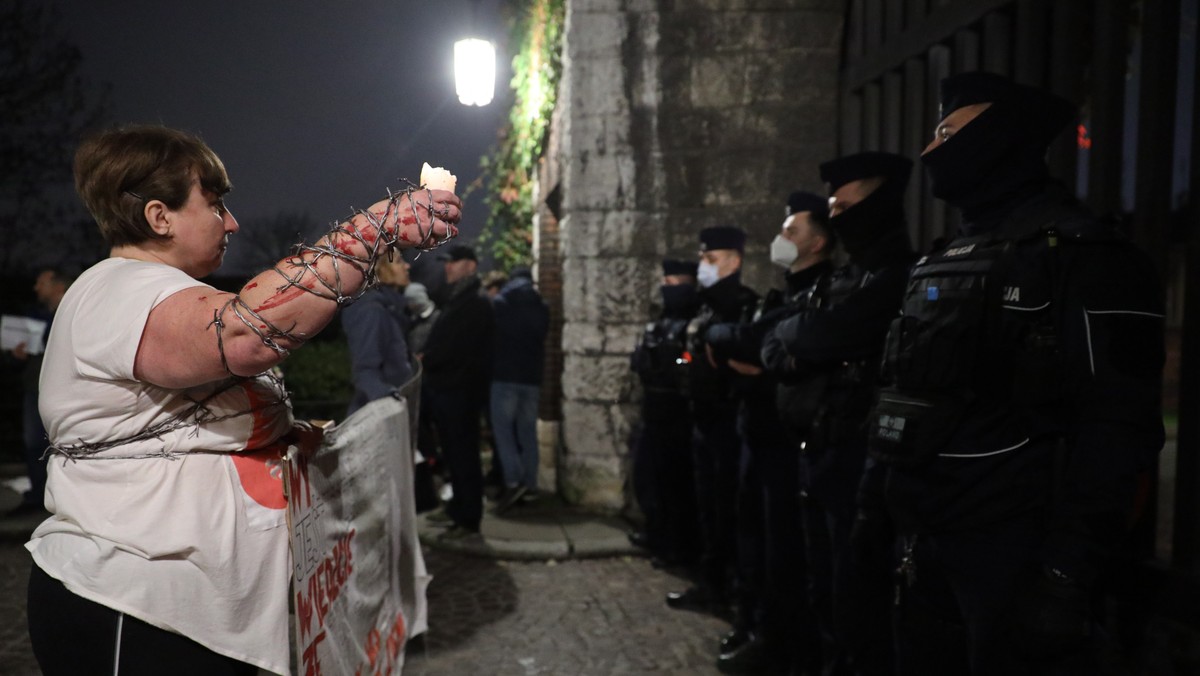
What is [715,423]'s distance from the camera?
5059 mm

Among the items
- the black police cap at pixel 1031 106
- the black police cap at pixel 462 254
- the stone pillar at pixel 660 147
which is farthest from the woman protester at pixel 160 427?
the stone pillar at pixel 660 147

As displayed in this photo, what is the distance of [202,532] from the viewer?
171 cm

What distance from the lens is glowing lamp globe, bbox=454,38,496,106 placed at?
7855mm

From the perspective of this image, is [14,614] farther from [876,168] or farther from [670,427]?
[876,168]

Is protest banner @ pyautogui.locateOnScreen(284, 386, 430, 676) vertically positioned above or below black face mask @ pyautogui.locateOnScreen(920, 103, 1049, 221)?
below

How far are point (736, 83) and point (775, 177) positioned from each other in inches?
33.2

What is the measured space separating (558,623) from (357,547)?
222 cm

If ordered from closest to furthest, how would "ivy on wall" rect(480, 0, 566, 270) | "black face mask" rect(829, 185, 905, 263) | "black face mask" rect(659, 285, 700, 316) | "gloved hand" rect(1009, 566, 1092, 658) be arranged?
"gloved hand" rect(1009, 566, 1092, 658) → "black face mask" rect(829, 185, 905, 263) → "black face mask" rect(659, 285, 700, 316) → "ivy on wall" rect(480, 0, 566, 270)

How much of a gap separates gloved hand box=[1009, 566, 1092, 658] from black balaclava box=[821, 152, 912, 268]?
1.66m

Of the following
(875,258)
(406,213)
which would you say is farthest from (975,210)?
(406,213)

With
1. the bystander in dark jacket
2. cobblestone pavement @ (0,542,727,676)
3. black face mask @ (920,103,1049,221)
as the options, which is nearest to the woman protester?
black face mask @ (920,103,1049,221)

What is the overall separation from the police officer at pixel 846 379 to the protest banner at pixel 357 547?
1.72 m

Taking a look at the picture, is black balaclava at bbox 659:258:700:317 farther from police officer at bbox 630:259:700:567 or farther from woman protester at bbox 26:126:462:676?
woman protester at bbox 26:126:462:676

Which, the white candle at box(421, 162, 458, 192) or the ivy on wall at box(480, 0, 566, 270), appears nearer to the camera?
the white candle at box(421, 162, 458, 192)
